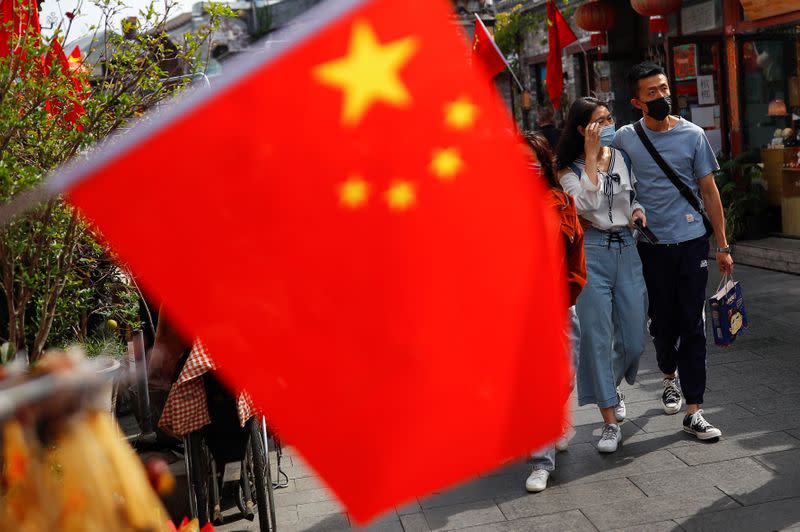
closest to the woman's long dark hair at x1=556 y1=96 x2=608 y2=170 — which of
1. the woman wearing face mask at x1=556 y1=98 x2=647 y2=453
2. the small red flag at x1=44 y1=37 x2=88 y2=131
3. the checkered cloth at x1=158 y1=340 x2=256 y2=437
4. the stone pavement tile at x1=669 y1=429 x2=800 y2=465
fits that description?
the woman wearing face mask at x1=556 y1=98 x2=647 y2=453

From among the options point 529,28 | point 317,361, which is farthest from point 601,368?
point 529,28

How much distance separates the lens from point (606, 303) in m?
6.00

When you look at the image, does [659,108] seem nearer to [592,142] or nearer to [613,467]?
[592,142]

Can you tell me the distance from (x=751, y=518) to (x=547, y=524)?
93 cm

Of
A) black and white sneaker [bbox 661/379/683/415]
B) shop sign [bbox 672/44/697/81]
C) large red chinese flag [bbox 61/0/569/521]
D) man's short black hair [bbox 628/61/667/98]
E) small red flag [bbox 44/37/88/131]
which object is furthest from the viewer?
shop sign [bbox 672/44/697/81]

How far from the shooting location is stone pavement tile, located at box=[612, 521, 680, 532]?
4.78 metres

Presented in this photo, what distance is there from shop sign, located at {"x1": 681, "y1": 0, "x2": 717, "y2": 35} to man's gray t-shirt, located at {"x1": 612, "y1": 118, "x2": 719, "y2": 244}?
8475 mm

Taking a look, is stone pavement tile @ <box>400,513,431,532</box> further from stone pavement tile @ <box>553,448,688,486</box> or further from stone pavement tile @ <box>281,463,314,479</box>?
stone pavement tile @ <box>281,463,314,479</box>

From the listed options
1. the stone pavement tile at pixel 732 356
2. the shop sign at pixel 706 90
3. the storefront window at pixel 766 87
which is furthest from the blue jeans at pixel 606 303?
the shop sign at pixel 706 90

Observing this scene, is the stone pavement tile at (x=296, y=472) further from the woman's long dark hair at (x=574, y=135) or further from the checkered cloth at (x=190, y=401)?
the woman's long dark hair at (x=574, y=135)

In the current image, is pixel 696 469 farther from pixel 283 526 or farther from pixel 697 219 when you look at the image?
pixel 283 526

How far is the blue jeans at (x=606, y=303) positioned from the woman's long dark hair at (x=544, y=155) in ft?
2.05

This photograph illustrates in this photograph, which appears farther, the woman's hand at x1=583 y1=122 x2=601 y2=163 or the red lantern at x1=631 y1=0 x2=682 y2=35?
the red lantern at x1=631 y1=0 x2=682 y2=35

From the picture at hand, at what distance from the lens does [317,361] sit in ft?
6.33
